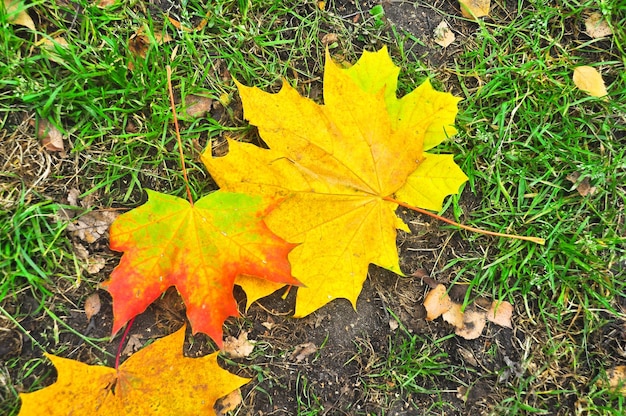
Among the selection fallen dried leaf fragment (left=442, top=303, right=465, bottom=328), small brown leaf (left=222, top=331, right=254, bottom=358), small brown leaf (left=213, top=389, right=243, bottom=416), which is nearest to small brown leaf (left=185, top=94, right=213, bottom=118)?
small brown leaf (left=222, top=331, right=254, bottom=358)

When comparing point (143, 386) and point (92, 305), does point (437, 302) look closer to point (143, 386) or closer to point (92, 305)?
point (143, 386)

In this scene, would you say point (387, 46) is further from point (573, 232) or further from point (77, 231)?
point (77, 231)

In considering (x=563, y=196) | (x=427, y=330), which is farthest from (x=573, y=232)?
(x=427, y=330)

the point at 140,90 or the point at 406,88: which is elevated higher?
the point at 140,90

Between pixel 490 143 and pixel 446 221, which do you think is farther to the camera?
pixel 490 143

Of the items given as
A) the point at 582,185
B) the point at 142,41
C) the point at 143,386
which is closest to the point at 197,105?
the point at 142,41

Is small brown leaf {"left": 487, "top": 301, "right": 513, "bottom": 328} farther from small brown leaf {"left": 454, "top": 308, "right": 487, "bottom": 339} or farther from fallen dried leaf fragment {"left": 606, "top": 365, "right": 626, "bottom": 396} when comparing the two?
fallen dried leaf fragment {"left": 606, "top": 365, "right": 626, "bottom": 396}
